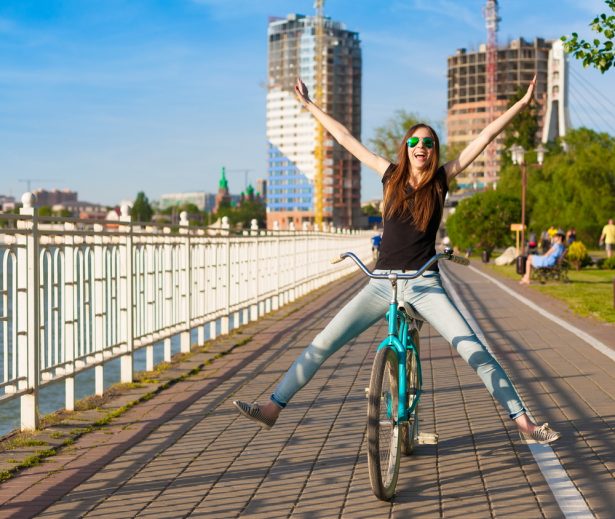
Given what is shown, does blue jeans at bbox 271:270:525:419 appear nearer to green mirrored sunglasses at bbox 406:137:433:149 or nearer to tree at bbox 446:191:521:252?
green mirrored sunglasses at bbox 406:137:433:149

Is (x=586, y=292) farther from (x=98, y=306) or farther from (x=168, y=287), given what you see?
(x=98, y=306)

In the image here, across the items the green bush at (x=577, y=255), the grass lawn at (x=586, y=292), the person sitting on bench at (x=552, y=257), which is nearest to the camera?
the grass lawn at (x=586, y=292)

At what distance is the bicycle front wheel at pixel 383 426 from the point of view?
5.55m

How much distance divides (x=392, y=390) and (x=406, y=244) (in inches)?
30.7

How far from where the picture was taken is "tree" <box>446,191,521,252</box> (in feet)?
201

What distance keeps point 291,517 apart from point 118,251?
17.4 ft

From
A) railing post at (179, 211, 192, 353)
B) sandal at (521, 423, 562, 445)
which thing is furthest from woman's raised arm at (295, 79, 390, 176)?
railing post at (179, 211, 192, 353)

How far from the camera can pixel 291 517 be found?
17.6 ft

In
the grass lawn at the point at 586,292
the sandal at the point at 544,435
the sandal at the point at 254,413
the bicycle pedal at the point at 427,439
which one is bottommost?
the grass lawn at the point at 586,292

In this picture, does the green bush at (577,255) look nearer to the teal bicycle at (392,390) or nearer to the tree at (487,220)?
the tree at (487,220)

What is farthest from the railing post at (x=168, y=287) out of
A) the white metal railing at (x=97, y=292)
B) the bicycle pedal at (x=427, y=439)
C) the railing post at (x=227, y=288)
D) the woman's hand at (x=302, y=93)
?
the bicycle pedal at (x=427, y=439)

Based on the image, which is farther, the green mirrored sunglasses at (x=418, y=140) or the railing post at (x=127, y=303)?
the railing post at (x=127, y=303)

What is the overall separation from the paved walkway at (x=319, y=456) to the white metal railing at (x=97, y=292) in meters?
0.66

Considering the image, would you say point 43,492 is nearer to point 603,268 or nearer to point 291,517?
point 291,517
